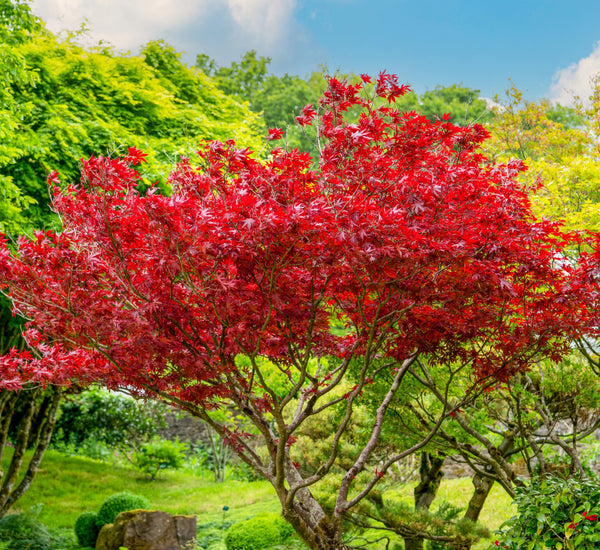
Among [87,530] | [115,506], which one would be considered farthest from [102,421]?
[87,530]

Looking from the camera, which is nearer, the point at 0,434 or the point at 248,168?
the point at 248,168

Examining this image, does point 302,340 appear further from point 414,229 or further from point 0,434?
point 0,434

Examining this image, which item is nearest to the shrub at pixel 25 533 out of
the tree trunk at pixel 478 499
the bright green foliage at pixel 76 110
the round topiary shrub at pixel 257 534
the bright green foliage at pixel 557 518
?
the round topiary shrub at pixel 257 534

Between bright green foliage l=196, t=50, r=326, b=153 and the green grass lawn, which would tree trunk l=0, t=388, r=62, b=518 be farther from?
bright green foliage l=196, t=50, r=326, b=153

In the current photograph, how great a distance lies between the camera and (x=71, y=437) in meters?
12.5

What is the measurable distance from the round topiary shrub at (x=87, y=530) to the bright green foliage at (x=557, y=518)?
231 inches

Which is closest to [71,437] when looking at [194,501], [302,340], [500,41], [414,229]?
[194,501]

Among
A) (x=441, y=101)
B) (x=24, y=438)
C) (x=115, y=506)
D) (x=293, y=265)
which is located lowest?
(x=115, y=506)

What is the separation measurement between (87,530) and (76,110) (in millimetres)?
5711

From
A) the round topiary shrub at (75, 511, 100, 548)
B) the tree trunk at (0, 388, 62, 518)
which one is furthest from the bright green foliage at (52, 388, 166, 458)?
the round topiary shrub at (75, 511, 100, 548)

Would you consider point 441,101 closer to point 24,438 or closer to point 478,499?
point 478,499

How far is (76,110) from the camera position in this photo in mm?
7238

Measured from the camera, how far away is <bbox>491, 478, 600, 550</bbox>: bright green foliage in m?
3.41

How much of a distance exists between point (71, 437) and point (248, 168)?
11.5 metres
